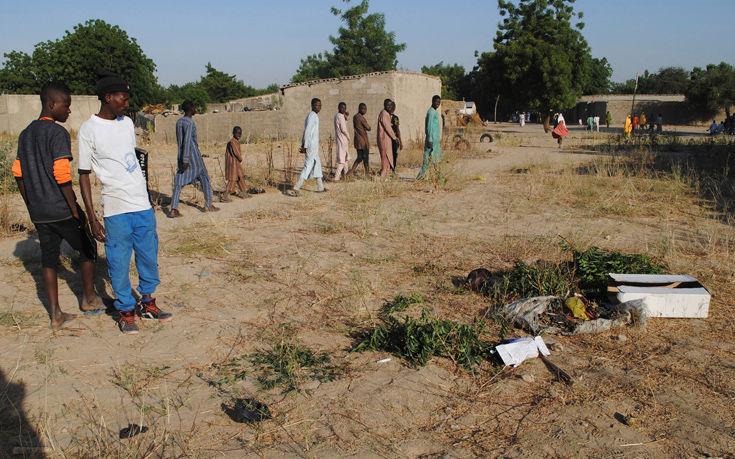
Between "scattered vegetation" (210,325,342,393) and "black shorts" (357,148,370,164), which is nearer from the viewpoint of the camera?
"scattered vegetation" (210,325,342,393)

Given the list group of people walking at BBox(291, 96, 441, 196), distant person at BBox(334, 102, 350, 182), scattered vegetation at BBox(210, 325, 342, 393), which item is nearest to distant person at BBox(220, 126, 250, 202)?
group of people walking at BBox(291, 96, 441, 196)

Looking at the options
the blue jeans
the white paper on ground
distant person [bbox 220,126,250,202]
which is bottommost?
the white paper on ground

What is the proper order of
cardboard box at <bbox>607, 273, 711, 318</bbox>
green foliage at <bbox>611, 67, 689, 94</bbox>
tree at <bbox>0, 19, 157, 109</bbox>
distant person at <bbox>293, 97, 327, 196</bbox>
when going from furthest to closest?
green foliage at <bbox>611, 67, 689, 94</bbox>
tree at <bbox>0, 19, 157, 109</bbox>
distant person at <bbox>293, 97, 327, 196</bbox>
cardboard box at <bbox>607, 273, 711, 318</bbox>

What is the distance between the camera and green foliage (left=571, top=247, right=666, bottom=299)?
13.7ft

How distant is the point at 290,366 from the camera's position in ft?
10.1

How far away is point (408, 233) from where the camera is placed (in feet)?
20.3

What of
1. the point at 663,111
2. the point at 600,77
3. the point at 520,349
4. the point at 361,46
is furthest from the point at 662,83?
the point at 520,349

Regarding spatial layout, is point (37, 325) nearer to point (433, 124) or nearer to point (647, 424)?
point (647, 424)

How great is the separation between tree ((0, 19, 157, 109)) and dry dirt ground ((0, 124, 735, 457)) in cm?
3323

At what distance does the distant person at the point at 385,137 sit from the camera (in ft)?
31.6

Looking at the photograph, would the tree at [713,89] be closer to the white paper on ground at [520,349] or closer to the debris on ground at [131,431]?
the white paper on ground at [520,349]

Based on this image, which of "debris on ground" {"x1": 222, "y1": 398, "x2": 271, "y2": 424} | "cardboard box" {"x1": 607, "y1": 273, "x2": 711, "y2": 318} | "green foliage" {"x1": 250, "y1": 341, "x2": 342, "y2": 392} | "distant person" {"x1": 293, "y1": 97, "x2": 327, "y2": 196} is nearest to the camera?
"debris on ground" {"x1": 222, "y1": 398, "x2": 271, "y2": 424}

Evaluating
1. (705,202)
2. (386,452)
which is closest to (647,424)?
(386,452)

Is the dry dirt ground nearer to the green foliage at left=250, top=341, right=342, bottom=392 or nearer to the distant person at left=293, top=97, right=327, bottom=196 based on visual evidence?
the green foliage at left=250, top=341, right=342, bottom=392
